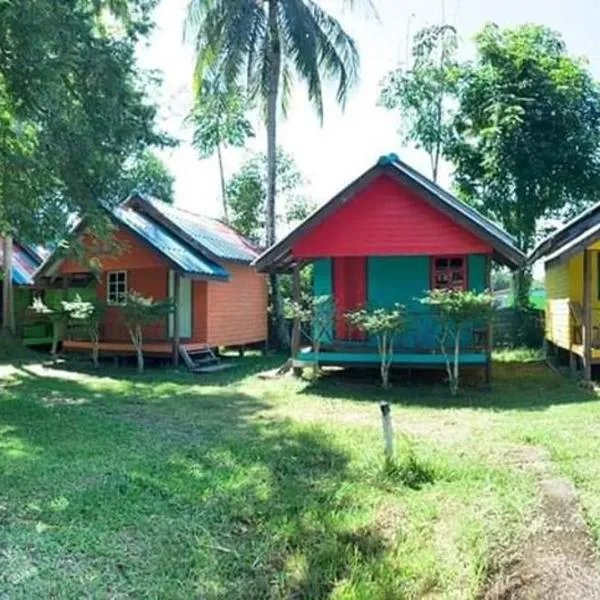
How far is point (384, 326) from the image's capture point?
12.8 m

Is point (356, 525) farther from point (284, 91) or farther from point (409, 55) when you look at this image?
point (409, 55)

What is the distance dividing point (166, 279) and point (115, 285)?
1684 mm

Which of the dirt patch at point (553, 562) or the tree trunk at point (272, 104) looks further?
the tree trunk at point (272, 104)

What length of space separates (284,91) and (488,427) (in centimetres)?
1599

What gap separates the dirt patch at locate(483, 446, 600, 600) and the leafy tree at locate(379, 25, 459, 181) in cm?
2243

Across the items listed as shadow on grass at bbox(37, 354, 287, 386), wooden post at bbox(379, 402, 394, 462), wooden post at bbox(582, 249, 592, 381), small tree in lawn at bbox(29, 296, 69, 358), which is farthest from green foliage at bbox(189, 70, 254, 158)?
wooden post at bbox(379, 402, 394, 462)

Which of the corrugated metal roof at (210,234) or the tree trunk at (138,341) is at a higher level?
the corrugated metal roof at (210,234)

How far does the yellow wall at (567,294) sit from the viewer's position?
15.2 meters

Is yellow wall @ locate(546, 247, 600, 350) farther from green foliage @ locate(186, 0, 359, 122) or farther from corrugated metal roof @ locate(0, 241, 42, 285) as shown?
corrugated metal roof @ locate(0, 241, 42, 285)

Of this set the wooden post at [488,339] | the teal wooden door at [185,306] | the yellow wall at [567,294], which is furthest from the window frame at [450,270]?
the teal wooden door at [185,306]

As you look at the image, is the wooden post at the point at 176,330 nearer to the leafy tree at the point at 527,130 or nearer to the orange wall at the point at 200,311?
the orange wall at the point at 200,311

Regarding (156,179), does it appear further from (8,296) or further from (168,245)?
(168,245)

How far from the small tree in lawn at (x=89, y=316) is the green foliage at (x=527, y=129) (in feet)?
45.3

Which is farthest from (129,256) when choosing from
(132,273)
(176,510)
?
(176,510)
